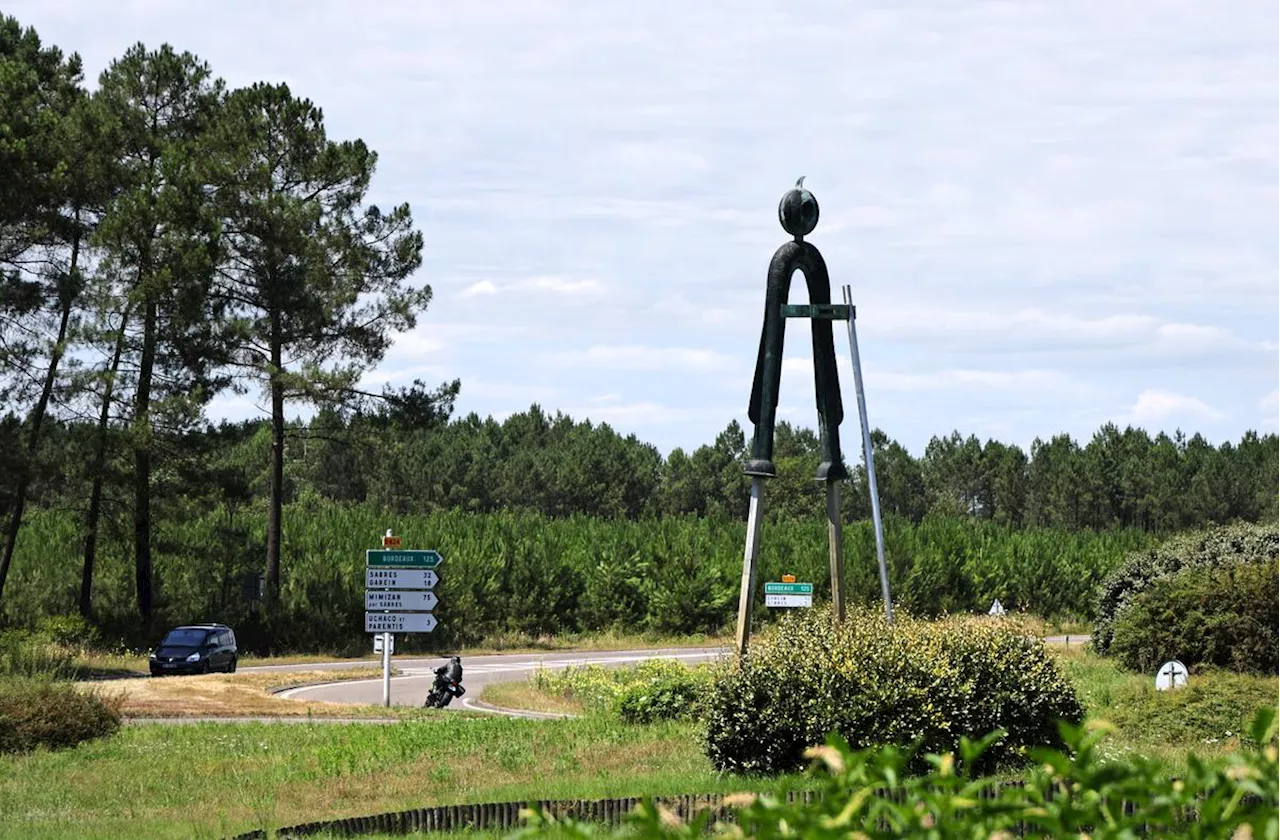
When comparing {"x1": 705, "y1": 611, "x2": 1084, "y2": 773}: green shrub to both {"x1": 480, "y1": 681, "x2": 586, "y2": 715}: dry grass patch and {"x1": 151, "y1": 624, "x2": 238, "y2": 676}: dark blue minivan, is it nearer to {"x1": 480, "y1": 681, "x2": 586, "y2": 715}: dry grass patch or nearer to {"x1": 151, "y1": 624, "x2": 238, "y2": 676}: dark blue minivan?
{"x1": 480, "y1": 681, "x2": 586, "y2": 715}: dry grass patch

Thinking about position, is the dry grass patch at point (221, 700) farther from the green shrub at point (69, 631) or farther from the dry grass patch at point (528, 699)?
the green shrub at point (69, 631)

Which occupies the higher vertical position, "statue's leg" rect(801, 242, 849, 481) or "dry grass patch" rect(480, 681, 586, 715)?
"statue's leg" rect(801, 242, 849, 481)

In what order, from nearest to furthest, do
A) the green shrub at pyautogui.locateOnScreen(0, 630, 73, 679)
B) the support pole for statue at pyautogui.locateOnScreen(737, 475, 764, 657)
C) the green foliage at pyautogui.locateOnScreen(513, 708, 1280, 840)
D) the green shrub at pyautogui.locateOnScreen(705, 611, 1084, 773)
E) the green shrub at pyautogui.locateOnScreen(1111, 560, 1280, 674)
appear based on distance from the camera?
the green foliage at pyautogui.locateOnScreen(513, 708, 1280, 840)
the green shrub at pyautogui.locateOnScreen(705, 611, 1084, 773)
the support pole for statue at pyautogui.locateOnScreen(737, 475, 764, 657)
the green shrub at pyautogui.locateOnScreen(1111, 560, 1280, 674)
the green shrub at pyautogui.locateOnScreen(0, 630, 73, 679)

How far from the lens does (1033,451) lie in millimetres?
131250

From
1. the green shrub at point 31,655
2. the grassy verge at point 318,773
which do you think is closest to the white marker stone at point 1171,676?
the grassy verge at point 318,773

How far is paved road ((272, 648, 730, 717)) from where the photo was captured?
32.9 m

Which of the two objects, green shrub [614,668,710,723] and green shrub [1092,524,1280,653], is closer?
green shrub [614,668,710,723]

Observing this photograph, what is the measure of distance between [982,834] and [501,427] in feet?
459

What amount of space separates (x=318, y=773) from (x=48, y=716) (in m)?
5.83

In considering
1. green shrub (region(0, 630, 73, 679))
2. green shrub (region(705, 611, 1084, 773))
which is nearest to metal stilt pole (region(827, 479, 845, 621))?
green shrub (region(705, 611, 1084, 773))

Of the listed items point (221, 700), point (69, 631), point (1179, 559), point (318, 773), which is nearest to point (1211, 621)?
point (1179, 559)

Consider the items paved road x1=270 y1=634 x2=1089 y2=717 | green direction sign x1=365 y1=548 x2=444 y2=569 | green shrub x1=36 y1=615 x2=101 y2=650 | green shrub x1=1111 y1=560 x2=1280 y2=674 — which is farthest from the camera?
green shrub x1=36 y1=615 x2=101 y2=650

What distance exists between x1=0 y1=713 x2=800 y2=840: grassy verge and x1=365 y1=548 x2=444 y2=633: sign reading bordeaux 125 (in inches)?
295

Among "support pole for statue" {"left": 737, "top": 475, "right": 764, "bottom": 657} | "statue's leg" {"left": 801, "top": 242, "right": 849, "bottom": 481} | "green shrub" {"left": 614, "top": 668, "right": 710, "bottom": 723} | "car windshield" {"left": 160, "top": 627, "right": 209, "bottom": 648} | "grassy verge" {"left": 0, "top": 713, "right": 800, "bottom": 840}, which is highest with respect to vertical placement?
"statue's leg" {"left": 801, "top": 242, "right": 849, "bottom": 481}
